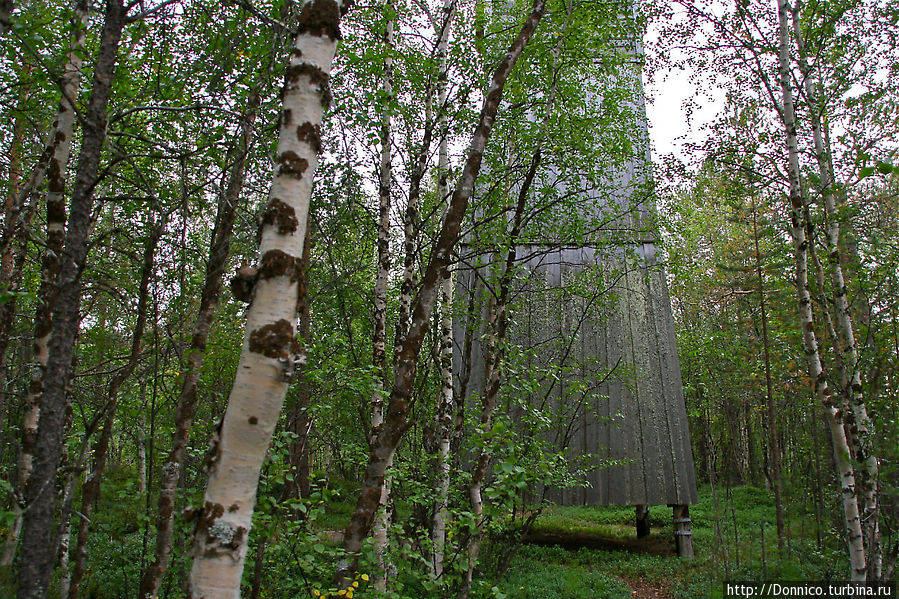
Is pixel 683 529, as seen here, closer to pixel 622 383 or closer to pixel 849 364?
pixel 622 383

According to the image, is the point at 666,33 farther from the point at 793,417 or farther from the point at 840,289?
the point at 793,417

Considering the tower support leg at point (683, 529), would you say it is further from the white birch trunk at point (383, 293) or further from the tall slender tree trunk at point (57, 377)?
the tall slender tree trunk at point (57, 377)

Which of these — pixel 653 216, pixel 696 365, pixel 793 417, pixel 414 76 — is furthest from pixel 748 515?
pixel 414 76

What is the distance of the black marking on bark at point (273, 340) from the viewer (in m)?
1.91

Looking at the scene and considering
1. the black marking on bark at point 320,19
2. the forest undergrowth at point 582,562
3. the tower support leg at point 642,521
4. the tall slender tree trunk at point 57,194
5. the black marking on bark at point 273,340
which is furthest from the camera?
the tower support leg at point 642,521

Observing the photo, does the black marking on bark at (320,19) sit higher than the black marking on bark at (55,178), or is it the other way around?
the black marking on bark at (320,19)

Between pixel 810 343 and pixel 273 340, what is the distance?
5570 millimetres

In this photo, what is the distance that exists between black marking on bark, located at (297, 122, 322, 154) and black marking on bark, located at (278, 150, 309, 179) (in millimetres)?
84

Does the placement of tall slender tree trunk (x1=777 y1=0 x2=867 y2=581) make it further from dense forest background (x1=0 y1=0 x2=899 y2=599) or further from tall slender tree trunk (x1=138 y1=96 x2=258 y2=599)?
tall slender tree trunk (x1=138 y1=96 x2=258 y2=599)

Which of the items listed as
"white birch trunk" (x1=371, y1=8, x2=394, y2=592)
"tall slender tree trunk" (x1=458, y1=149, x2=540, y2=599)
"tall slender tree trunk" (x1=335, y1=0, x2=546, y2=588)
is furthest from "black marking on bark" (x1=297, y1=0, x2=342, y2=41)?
"tall slender tree trunk" (x1=458, y1=149, x2=540, y2=599)

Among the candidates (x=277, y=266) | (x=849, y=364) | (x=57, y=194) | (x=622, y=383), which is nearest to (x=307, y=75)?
(x=277, y=266)

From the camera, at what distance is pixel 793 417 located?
36.2ft

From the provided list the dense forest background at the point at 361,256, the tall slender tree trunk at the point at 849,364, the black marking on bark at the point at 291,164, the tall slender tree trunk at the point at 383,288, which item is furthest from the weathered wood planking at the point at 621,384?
the black marking on bark at the point at 291,164

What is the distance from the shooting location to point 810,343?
543 cm
